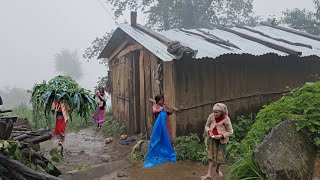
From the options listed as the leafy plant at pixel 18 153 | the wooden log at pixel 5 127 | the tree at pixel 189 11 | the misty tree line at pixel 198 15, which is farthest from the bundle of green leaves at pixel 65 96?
the tree at pixel 189 11

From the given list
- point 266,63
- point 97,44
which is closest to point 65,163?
point 266,63

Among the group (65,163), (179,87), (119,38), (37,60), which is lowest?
(65,163)

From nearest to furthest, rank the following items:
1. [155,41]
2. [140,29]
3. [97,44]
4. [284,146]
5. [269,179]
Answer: [269,179] < [284,146] < [155,41] < [140,29] < [97,44]

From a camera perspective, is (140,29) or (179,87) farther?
(140,29)

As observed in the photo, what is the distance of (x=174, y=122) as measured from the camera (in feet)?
27.6

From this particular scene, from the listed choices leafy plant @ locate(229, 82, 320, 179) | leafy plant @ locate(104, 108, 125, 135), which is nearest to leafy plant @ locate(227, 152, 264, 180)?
leafy plant @ locate(229, 82, 320, 179)

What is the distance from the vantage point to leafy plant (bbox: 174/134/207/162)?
7.83m

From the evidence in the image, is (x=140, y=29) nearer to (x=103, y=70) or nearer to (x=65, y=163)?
(x=65, y=163)

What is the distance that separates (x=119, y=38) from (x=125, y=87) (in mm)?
1863

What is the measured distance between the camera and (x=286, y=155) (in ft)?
15.8

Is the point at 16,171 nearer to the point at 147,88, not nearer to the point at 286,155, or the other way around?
the point at 286,155

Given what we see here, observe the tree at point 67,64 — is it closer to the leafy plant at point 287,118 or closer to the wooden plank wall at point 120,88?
the wooden plank wall at point 120,88

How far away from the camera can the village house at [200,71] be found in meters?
8.45

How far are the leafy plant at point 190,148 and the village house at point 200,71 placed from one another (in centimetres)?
30
